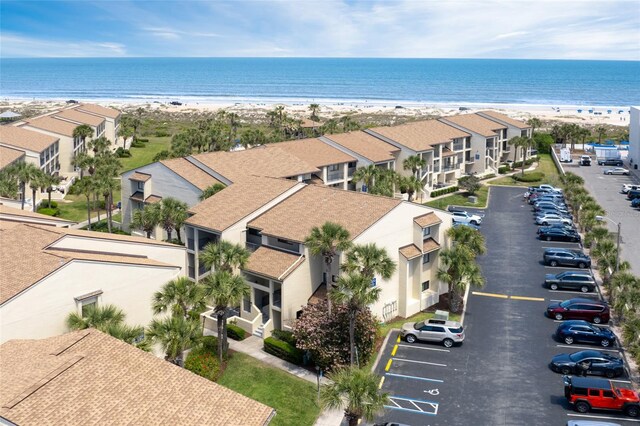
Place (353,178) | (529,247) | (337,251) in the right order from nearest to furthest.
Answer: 1. (337,251)
2. (529,247)
3. (353,178)

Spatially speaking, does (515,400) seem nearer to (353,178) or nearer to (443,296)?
(443,296)

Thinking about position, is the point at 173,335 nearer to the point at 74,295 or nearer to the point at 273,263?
the point at 74,295

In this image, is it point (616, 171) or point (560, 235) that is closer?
point (560, 235)

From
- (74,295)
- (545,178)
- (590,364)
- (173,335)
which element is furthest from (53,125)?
(590,364)

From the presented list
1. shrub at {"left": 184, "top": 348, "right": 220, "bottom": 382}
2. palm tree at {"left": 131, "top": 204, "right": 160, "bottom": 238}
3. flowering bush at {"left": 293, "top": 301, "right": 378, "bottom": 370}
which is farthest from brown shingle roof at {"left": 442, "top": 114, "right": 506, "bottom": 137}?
shrub at {"left": 184, "top": 348, "right": 220, "bottom": 382}

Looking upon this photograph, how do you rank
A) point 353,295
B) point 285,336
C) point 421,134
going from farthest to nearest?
point 421,134 < point 285,336 < point 353,295

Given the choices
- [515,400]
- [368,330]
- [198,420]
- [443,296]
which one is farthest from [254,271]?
[198,420]
